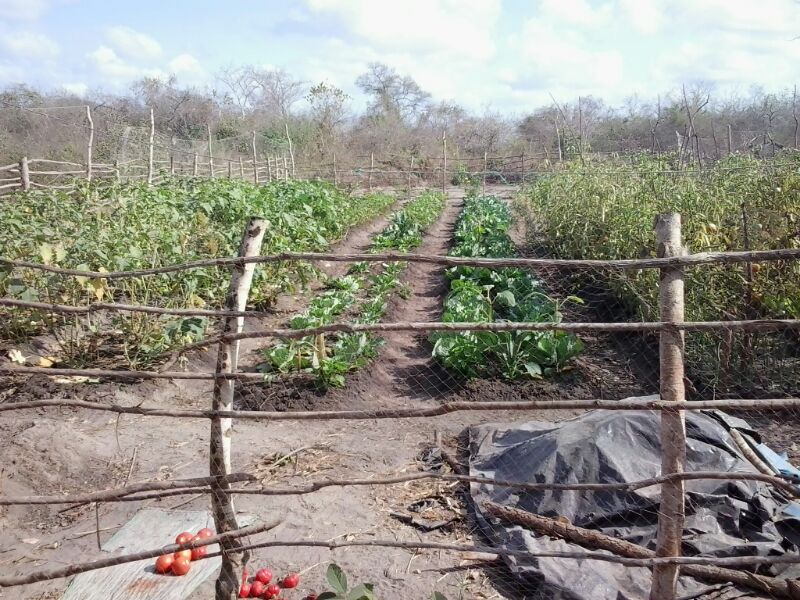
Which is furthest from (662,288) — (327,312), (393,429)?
(327,312)

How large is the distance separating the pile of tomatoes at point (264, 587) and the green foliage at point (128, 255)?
2840 millimetres

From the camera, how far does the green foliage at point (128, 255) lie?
5609mm

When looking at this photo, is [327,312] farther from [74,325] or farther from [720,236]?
[720,236]

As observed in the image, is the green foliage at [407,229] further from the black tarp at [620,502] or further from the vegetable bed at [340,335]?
the black tarp at [620,502]

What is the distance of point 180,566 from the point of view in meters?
2.94

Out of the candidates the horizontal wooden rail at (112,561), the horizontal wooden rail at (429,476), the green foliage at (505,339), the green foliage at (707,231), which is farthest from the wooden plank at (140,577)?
the green foliage at (707,231)

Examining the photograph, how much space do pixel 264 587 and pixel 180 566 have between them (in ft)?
1.42

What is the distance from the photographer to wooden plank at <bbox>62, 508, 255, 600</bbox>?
288cm

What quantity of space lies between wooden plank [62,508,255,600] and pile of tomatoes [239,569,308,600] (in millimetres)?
292

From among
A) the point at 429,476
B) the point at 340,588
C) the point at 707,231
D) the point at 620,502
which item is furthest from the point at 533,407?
the point at 707,231

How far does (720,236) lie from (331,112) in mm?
34674

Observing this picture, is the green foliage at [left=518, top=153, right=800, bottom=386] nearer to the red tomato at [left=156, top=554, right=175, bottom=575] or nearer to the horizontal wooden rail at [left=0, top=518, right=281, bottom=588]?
the horizontal wooden rail at [left=0, top=518, right=281, bottom=588]

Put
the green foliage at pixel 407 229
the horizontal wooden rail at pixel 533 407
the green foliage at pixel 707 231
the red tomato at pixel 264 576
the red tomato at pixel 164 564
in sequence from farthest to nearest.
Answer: the green foliage at pixel 407 229
the green foliage at pixel 707 231
the red tomato at pixel 164 564
the red tomato at pixel 264 576
the horizontal wooden rail at pixel 533 407

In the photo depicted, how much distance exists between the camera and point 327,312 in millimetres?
6531
